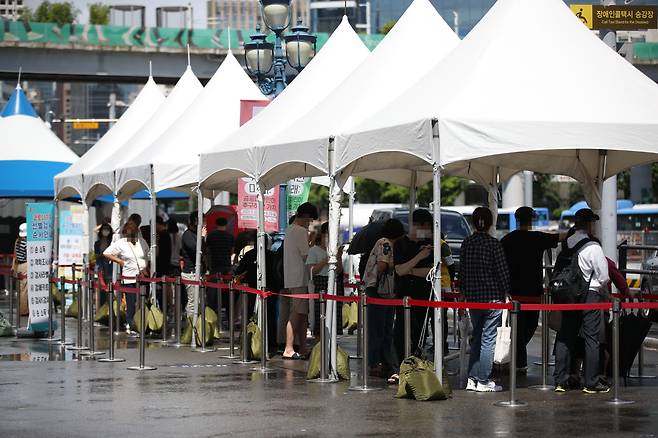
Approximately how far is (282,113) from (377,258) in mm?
3580

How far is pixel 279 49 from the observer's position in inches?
1046

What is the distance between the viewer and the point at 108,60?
60000 mm

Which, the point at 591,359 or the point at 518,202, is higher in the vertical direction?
the point at 518,202

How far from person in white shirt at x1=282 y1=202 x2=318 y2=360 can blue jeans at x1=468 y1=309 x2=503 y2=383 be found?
13.7 feet

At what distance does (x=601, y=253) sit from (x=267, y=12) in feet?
40.4

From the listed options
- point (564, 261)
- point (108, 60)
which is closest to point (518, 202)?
point (108, 60)

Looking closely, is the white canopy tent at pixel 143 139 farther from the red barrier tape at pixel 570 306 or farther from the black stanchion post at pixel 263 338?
the red barrier tape at pixel 570 306

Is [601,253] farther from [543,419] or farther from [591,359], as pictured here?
[543,419]

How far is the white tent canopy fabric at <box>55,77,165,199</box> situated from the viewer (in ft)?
90.1

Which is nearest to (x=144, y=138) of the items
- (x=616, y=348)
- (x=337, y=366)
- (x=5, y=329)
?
(x=5, y=329)

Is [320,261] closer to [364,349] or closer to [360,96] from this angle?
[360,96]

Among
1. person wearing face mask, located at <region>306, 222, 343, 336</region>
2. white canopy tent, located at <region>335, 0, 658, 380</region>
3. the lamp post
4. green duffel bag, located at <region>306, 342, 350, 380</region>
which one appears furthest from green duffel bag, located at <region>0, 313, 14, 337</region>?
white canopy tent, located at <region>335, 0, 658, 380</region>

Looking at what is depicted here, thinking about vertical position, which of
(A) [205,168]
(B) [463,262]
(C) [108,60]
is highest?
(C) [108,60]

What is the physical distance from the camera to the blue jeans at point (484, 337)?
1406 cm
